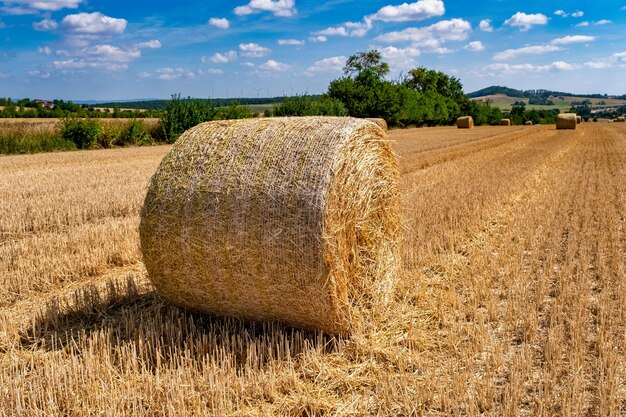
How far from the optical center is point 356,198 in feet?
16.0

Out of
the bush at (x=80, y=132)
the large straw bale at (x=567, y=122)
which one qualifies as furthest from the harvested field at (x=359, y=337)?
the large straw bale at (x=567, y=122)

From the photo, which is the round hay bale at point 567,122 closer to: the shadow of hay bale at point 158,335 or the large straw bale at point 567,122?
the large straw bale at point 567,122

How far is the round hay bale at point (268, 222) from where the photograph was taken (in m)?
4.25

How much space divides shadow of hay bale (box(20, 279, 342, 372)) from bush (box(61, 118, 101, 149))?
18884 mm

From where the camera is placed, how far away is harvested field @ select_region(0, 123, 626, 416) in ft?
11.7

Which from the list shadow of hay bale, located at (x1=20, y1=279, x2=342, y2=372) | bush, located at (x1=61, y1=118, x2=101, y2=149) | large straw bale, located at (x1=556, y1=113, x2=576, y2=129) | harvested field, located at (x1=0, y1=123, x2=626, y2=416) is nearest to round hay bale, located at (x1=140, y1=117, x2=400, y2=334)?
shadow of hay bale, located at (x1=20, y1=279, x2=342, y2=372)

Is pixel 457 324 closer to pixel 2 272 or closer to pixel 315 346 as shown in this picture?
pixel 315 346

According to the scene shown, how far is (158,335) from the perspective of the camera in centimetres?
446

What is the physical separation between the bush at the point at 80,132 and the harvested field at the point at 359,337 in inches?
584

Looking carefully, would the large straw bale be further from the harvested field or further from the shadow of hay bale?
the shadow of hay bale

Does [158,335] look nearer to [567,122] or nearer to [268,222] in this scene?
[268,222]

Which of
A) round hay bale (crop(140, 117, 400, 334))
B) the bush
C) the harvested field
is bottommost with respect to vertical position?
the harvested field

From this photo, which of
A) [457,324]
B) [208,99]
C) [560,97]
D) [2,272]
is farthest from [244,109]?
[560,97]

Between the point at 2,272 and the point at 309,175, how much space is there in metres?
3.85
